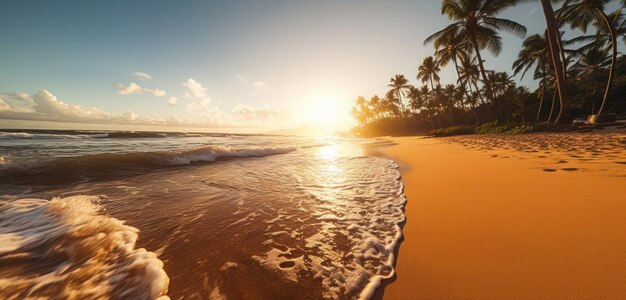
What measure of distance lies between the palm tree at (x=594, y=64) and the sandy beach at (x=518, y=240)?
125 feet

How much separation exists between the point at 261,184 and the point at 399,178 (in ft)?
10.9

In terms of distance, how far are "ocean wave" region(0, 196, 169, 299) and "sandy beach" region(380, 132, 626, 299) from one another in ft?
6.86

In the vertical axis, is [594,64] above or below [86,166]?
above

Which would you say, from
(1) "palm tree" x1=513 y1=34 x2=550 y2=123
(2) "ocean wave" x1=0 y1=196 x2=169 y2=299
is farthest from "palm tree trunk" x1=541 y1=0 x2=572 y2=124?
(2) "ocean wave" x1=0 y1=196 x2=169 y2=299

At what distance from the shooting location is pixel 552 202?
299 cm

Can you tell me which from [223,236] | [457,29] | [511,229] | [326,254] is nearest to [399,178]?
[511,229]

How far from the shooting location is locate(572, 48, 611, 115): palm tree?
27.7m

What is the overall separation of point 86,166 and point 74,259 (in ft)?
23.3

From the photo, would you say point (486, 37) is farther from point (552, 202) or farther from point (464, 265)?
point (464, 265)

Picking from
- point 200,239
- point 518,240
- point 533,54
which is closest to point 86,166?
point 200,239

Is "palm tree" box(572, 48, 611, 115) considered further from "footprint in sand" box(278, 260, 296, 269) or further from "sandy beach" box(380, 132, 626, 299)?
"footprint in sand" box(278, 260, 296, 269)

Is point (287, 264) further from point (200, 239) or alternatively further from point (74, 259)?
point (74, 259)

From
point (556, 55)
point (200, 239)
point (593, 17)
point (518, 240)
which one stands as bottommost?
point (200, 239)

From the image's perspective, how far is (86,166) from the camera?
720 centimetres
